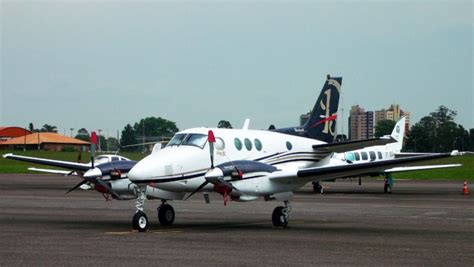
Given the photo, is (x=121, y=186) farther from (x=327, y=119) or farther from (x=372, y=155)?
(x=372, y=155)

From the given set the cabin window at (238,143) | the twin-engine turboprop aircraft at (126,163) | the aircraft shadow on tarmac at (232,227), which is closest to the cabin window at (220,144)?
the cabin window at (238,143)

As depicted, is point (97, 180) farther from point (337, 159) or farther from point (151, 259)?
point (337, 159)

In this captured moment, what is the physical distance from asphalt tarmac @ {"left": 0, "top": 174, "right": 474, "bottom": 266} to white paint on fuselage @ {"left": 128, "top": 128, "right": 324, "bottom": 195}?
1181mm

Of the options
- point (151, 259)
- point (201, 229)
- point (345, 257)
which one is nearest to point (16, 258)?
point (151, 259)

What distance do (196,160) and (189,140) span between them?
691 millimetres

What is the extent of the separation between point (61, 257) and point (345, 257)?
5.20 metres

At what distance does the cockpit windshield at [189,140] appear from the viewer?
2200cm

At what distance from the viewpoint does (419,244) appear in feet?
58.5

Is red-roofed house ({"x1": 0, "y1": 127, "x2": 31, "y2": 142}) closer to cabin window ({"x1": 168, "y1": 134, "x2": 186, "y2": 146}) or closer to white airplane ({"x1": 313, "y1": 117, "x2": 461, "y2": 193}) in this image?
white airplane ({"x1": 313, "y1": 117, "x2": 461, "y2": 193})

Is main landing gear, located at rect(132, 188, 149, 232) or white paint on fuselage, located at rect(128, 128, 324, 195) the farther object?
white paint on fuselage, located at rect(128, 128, 324, 195)

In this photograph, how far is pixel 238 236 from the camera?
19.6 meters

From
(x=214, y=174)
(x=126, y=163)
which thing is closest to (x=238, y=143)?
(x=214, y=174)

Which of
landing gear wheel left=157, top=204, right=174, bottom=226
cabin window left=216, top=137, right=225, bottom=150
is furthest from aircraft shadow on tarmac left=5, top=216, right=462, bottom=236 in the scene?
cabin window left=216, top=137, right=225, bottom=150

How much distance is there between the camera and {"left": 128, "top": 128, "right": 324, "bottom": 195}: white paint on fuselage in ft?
67.8
